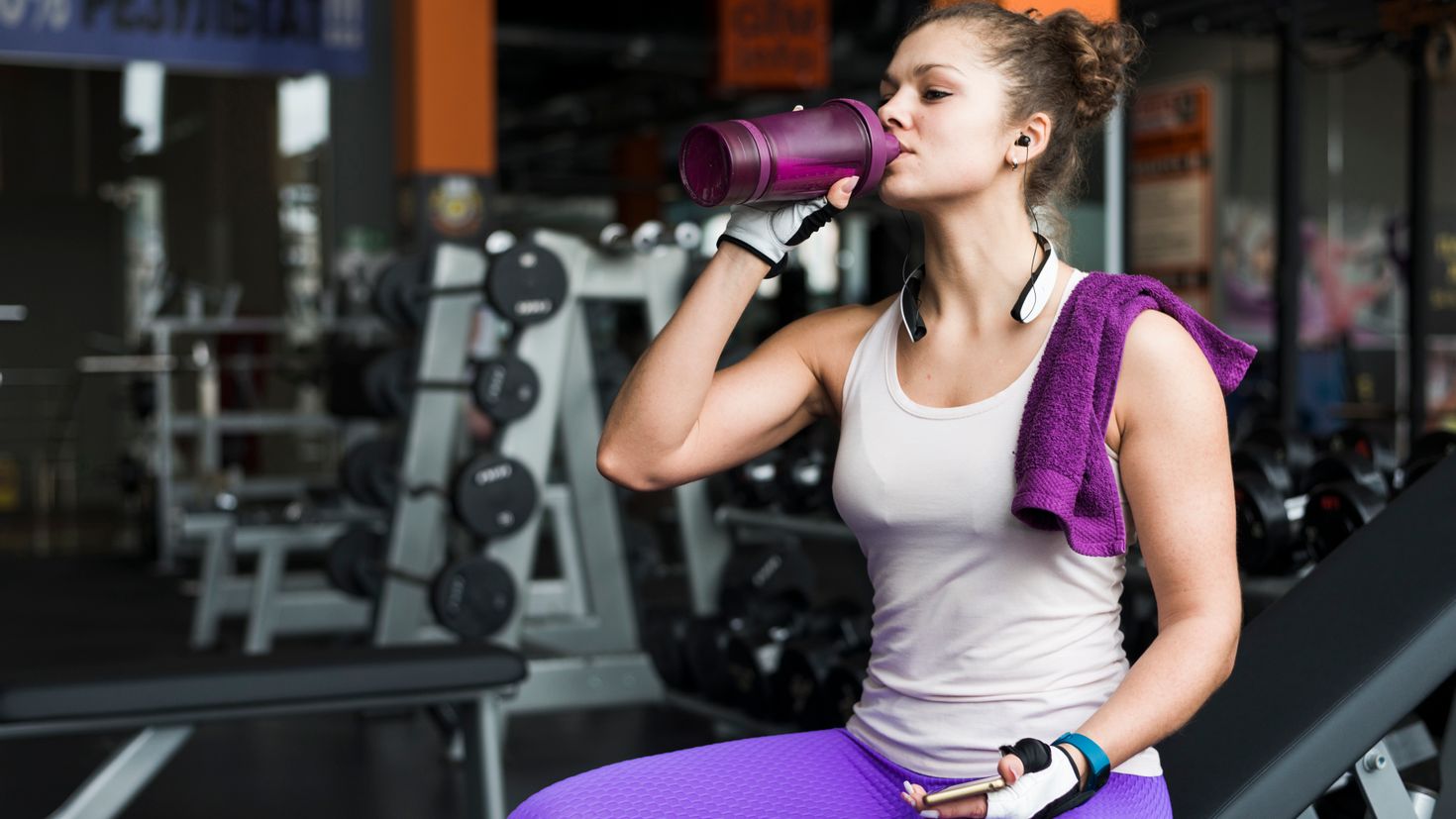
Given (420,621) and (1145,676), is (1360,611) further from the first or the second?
(420,621)

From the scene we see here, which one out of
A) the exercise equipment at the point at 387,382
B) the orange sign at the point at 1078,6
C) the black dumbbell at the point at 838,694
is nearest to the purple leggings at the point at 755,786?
the orange sign at the point at 1078,6

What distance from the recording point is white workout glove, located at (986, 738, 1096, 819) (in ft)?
3.12

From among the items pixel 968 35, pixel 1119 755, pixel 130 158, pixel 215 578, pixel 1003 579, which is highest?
pixel 130 158

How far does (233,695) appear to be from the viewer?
177cm

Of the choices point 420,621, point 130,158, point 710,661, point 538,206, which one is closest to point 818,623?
point 710,661

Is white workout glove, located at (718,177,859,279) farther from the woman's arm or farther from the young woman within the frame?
the woman's arm

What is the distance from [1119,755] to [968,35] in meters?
0.55

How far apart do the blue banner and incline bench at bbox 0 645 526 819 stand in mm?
4838

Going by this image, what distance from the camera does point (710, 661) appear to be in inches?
121

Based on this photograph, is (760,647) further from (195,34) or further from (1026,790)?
(195,34)

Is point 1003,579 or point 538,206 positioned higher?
point 538,206

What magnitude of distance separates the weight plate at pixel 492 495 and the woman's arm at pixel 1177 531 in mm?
2200

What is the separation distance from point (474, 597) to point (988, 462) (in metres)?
2.18

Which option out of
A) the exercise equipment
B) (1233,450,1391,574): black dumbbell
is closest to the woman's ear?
(1233,450,1391,574): black dumbbell
